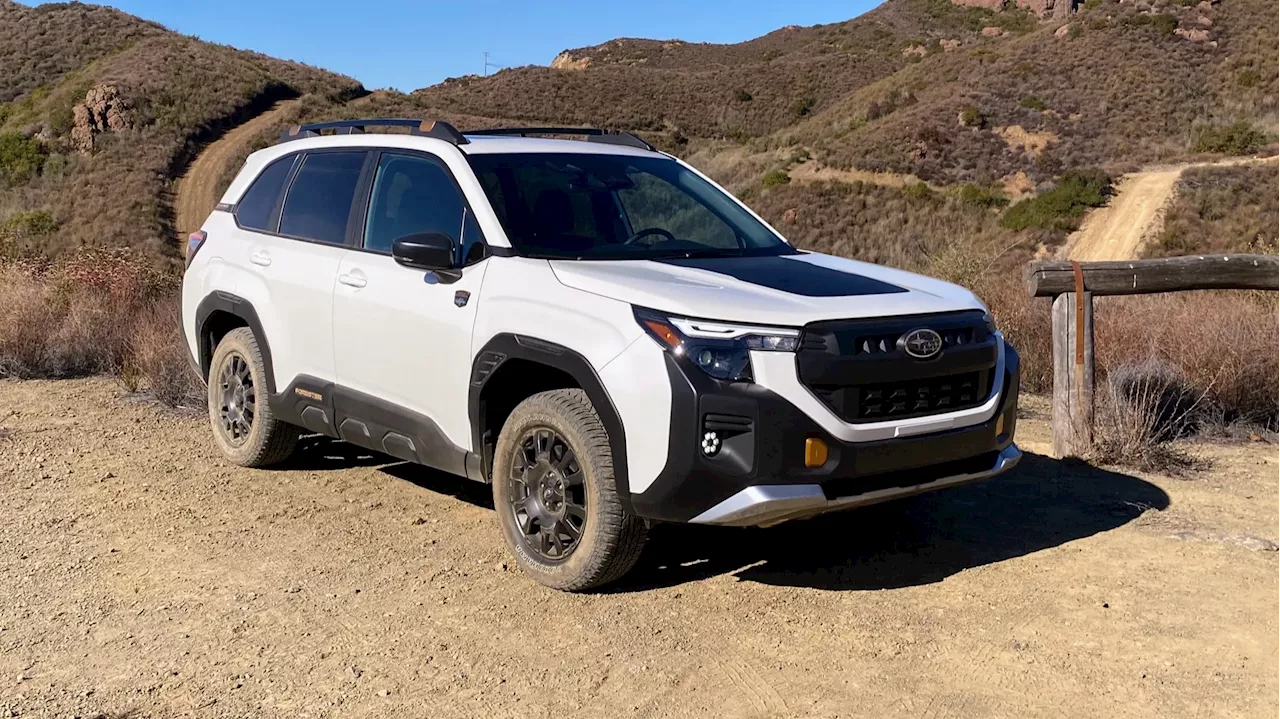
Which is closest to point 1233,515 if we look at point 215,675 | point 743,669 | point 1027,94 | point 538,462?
point 743,669

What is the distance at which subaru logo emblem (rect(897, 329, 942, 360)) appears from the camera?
419 centimetres

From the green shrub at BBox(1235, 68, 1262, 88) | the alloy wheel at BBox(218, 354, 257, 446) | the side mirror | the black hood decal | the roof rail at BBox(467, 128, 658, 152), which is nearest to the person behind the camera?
the black hood decal

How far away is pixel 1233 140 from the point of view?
115ft

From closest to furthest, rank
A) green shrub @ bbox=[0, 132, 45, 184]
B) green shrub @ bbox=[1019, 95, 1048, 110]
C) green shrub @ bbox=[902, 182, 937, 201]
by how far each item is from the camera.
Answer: green shrub @ bbox=[902, 182, 937, 201], green shrub @ bbox=[0, 132, 45, 184], green shrub @ bbox=[1019, 95, 1048, 110]

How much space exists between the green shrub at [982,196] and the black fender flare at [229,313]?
97.9 ft

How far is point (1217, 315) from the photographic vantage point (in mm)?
8609

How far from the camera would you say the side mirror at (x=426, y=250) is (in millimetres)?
4633

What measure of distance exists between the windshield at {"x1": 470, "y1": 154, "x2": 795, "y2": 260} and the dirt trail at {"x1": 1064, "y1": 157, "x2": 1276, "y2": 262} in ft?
73.0

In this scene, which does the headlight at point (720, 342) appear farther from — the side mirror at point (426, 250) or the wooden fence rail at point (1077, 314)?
the wooden fence rail at point (1077, 314)

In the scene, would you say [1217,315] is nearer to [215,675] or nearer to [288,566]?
[288,566]

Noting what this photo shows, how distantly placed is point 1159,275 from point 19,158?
1697 inches

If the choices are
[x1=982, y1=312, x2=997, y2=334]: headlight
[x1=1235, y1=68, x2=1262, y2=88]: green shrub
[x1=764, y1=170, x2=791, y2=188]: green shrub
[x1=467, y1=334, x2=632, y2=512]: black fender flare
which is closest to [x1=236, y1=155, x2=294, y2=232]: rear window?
[x1=467, y1=334, x2=632, y2=512]: black fender flare

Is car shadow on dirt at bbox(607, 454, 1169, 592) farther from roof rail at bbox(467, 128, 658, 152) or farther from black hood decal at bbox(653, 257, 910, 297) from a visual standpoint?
roof rail at bbox(467, 128, 658, 152)

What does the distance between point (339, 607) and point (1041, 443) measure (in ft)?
15.9
